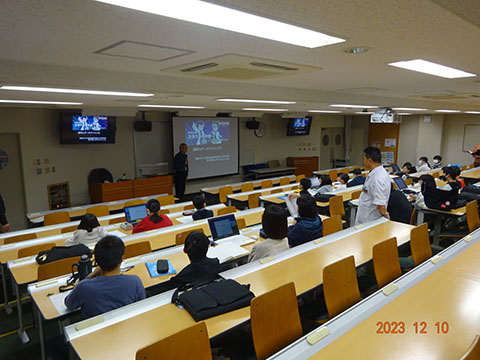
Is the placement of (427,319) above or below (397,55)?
below

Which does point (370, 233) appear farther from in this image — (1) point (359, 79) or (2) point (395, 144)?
(2) point (395, 144)

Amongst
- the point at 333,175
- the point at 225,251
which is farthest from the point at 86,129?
the point at 333,175

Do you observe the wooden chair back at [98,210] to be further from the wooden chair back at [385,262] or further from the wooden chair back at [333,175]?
the wooden chair back at [333,175]

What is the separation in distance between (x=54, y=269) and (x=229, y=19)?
9.07ft

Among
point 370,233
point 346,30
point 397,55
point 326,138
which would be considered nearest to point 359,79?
point 397,55

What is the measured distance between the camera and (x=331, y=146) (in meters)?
15.0

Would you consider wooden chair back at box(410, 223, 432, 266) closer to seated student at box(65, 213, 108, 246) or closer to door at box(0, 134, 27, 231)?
seated student at box(65, 213, 108, 246)

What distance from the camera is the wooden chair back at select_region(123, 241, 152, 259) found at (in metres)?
3.44

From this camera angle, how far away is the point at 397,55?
2.17 metres

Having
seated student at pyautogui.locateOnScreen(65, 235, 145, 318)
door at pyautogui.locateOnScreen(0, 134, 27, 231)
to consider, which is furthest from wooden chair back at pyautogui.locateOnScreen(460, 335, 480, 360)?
door at pyautogui.locateOnScreen(0, 134, 27, 231)

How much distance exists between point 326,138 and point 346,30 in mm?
13580

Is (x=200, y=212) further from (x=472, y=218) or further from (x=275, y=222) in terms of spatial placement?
(x=472, y=218)

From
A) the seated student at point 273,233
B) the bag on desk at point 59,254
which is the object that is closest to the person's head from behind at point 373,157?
the seated student at point 273,233

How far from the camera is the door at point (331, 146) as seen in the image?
14.6 metres
